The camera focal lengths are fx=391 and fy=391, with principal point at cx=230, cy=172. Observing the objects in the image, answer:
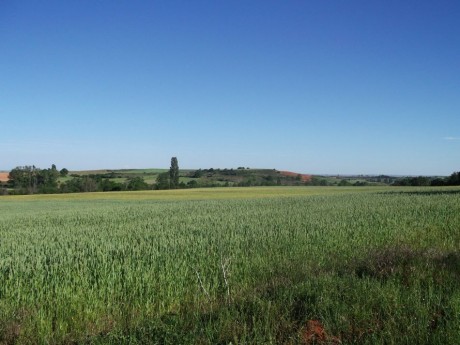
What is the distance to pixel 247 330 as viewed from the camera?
4.68 metres

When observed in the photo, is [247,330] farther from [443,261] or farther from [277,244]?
[277,244]

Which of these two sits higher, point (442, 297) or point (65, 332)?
point (442, 297)

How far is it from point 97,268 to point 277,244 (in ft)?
16.0

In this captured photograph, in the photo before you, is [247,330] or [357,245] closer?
[247,330]

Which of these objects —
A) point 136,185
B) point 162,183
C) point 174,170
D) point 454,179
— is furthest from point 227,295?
point 174,170

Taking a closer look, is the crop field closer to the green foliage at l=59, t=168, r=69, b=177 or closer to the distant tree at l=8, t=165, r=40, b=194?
the distant tree at l=8, t=165, r=40, b=194

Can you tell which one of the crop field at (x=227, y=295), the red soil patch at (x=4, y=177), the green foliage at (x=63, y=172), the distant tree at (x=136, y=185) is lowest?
the crop field at (x=227, y=295)

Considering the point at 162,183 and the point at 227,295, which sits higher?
the point at 162,183

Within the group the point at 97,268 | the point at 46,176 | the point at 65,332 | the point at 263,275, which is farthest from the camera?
the point at 46,176

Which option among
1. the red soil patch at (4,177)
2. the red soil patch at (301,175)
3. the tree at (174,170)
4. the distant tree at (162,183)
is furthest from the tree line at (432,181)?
the red soil patch at (4,177)

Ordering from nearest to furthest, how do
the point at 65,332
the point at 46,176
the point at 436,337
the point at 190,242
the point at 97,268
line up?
the point at 436,337 → the point at 65,332 → the point at 97,268 → the point at 190,242 → the point at 46,176

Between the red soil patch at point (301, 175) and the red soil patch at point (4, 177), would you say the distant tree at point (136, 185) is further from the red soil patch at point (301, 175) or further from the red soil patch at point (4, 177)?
the red soil patch at point (301, 175)

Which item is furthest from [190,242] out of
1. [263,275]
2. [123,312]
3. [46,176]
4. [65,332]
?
[46,176]

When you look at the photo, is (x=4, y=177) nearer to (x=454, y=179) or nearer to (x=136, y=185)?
(x=136, y=185)
